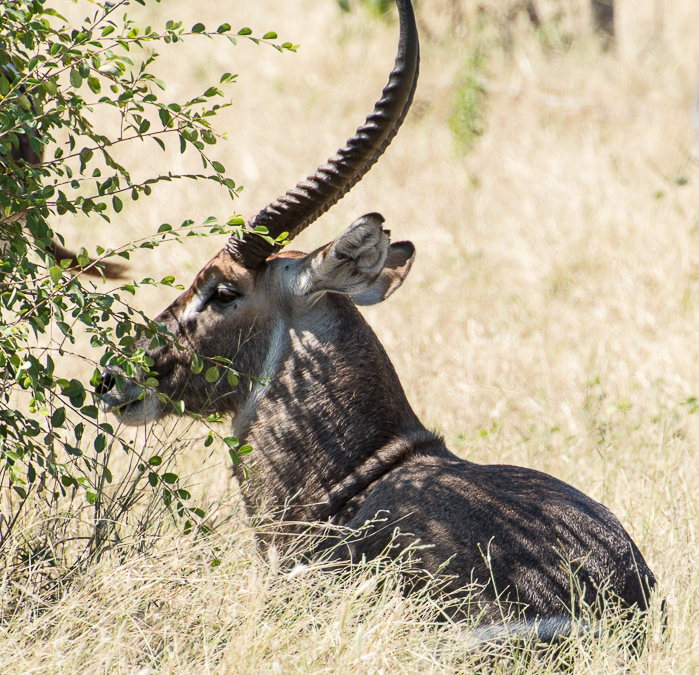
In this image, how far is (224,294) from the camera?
381 centimetres

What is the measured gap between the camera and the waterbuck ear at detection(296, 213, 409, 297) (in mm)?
3500

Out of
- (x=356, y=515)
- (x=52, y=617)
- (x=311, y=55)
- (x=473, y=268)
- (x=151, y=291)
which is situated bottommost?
(x=52, y=617)

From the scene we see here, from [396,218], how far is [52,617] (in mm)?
5754

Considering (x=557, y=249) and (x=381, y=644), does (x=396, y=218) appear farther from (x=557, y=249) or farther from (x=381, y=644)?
(x=381, y=644)

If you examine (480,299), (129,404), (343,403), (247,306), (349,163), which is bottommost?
(129,404)

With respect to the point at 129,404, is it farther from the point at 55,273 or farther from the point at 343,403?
the point at 55,273

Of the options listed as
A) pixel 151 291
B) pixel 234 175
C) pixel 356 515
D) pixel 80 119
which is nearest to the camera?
pixel 80 119

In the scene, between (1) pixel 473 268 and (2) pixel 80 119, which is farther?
(1) pixel 473 268

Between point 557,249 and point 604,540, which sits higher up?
point 557,249

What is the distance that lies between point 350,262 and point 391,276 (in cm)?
44

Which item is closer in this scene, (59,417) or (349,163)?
(59,417)

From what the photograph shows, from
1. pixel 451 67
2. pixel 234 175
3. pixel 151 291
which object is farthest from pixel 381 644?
pixel 451 67

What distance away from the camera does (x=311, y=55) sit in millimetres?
10789

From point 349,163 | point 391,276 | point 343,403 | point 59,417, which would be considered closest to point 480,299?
point 391,276
